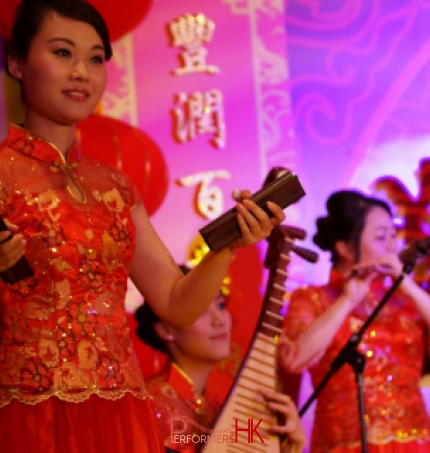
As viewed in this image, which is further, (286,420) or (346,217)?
(346,217)

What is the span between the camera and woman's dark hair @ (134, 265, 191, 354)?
259cm

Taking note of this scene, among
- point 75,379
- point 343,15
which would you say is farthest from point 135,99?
point 75,379

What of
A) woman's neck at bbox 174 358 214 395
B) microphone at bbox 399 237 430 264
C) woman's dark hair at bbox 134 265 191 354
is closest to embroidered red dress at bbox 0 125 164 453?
woman's neck at bbox 174 358 214 395

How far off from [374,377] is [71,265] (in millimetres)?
1674

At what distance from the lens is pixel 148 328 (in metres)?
2.63

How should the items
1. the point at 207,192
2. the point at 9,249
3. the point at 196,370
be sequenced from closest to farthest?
the point at 9,249 < the point at 196,370 < the point at 207,192

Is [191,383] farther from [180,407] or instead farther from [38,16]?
[38,16]

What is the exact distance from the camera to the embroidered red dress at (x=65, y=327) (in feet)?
4.48

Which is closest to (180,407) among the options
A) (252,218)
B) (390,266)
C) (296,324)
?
(296,324)

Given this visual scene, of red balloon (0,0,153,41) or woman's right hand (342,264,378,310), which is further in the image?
woman's right hand (342,264,378,310)

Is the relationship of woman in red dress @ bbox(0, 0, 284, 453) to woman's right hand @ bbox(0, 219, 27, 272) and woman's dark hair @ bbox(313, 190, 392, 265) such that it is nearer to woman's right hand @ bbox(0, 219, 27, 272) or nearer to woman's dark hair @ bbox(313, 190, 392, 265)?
woman's right hand @ bbox(0, 219, 27, 272)

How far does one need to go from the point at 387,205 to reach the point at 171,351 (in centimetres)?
107

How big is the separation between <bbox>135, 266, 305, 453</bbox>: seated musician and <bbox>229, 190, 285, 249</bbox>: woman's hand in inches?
34.6

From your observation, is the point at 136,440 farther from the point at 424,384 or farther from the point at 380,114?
the point at 380,114
